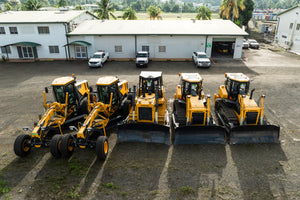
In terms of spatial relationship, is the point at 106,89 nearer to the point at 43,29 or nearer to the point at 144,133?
the point at 144,133

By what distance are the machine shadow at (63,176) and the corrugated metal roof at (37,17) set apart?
78.2 feet

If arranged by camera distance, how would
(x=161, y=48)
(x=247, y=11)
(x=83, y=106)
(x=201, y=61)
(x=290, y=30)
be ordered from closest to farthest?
(x=83, y=106) → (x=201, y=61) → (x=161, y=48) → (x=290, y=30) → (x=247, y=11)

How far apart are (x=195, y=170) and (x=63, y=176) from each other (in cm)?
546

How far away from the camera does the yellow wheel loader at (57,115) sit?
32.7 ft

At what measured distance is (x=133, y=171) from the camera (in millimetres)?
9344

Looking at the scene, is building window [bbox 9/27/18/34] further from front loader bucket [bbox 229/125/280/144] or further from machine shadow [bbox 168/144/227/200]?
front loader bucket [bbox 229/125/280/144]

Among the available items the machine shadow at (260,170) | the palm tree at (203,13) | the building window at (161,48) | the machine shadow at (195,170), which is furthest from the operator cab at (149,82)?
the palm tree at (203,13)

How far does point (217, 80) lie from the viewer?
2142cm

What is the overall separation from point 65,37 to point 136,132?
23249mm

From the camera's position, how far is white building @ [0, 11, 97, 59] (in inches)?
1136

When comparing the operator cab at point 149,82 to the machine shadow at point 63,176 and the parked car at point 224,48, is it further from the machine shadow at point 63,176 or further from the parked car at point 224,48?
the parked car at point 224,48

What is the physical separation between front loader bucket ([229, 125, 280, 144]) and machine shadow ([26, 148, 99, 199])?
6.49m

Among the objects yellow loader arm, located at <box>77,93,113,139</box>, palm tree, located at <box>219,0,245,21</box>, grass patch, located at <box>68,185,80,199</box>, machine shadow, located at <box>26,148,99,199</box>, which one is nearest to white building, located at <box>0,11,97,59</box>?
yellow loader arm, located at <box>77,93,113,139</box>

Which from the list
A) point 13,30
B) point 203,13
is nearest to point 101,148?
point 13,30
